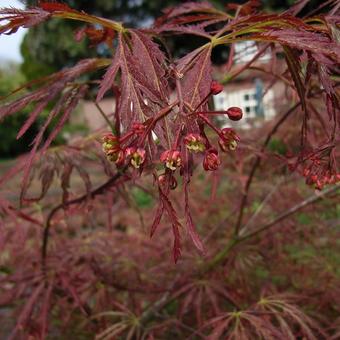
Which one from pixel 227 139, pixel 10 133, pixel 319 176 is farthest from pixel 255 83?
pixel 10 133

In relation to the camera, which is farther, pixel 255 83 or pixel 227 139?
pixel 255 83

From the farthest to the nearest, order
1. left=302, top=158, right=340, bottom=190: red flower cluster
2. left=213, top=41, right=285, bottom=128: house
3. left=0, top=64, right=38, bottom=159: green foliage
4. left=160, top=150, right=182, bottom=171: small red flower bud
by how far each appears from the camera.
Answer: left=0, top=64, right=38, bottom=159: green foliage, left=213, top=41, right=285, bottom=128: house, left=302, top=158, right=340, bottom=190: red flower cluster, left=160, top=150, right=182, bottom=171: small red flower bud

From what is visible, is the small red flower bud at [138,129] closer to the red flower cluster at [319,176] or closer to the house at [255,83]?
the red flower cluster at [319,176]

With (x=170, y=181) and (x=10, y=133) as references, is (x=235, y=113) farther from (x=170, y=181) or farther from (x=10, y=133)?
(x=10, y=133)

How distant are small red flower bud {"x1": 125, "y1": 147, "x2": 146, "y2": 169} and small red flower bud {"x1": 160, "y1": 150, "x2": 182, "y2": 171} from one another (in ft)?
0.07

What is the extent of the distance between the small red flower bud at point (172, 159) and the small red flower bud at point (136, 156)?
0.02 meters

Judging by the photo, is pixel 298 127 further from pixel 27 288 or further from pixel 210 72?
pixel 210 72

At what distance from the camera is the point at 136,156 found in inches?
19.1

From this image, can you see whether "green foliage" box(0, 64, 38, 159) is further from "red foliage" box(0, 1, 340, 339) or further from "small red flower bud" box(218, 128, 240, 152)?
"small red flower bud" box(218, 128, 240, 152)

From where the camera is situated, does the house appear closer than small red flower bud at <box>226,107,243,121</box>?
No

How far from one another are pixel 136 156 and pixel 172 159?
4 centimetres

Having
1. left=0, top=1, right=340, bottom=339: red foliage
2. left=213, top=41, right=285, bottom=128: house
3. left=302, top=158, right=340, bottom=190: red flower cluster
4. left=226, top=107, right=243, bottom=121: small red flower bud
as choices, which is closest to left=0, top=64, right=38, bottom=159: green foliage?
left=213, top=41, right=285, bottom=128: house

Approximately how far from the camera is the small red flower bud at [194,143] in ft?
1.59

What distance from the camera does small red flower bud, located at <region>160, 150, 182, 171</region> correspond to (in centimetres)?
47
